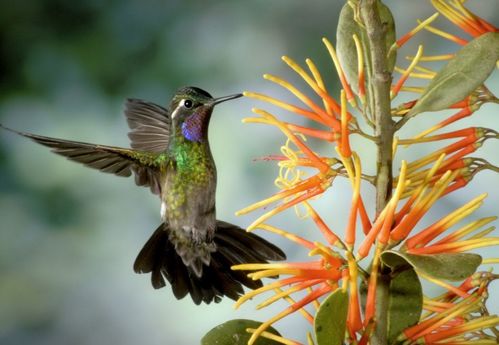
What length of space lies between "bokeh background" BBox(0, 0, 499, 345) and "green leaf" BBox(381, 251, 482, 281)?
0.78 metres

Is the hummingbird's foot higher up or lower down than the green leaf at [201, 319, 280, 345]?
higher up

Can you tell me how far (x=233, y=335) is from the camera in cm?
67

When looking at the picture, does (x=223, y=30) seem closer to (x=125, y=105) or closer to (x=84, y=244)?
(x=125, y=105)

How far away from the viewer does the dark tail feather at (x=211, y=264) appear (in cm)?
113

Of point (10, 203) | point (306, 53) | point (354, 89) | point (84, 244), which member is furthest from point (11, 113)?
point (354, 89)

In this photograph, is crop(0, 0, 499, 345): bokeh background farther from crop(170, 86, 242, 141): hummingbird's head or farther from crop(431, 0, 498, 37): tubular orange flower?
crop(431, 0, 498, 37): tubular orange flower

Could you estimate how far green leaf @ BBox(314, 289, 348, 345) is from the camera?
569 mm

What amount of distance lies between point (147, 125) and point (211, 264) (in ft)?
0.93

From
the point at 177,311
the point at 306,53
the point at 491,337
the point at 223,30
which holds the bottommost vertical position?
the point at 491,337

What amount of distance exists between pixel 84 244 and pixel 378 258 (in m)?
0.92

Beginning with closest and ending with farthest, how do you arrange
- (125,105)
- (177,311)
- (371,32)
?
(371,32), (125,105), (177,311)

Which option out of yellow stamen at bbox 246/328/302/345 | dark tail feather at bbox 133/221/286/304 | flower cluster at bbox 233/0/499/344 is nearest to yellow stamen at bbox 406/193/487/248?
flower cluster at bbox 233/0/499/344

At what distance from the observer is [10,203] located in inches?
57.1

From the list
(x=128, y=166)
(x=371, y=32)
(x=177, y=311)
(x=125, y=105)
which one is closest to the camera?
(x=371, y=32)
